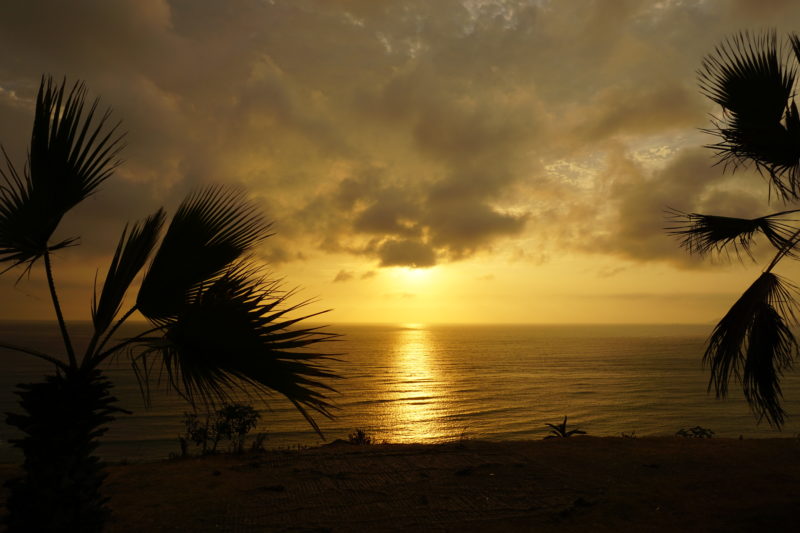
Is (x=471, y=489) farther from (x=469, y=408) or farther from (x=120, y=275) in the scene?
(x=469, y=408)

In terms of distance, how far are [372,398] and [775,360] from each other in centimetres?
4459

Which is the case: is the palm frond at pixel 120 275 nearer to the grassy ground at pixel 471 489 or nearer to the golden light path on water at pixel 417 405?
the grassy ground at pixel 471 489

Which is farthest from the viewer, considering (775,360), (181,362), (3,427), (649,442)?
(3,427)

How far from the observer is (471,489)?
7.48 metres

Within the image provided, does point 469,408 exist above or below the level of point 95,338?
below

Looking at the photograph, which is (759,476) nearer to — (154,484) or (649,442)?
(649,442)

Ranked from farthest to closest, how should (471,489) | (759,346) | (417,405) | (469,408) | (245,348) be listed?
(417,405) < (469,408) < (471,489) < (759,346) < (245,348)

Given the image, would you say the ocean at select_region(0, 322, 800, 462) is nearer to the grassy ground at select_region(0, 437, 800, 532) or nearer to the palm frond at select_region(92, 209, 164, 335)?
the grassy ground at select_region(0, 437, 800, 532)

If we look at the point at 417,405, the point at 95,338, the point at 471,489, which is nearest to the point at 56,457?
the point at 95,338

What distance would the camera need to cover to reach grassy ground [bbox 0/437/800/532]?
6.17 metres

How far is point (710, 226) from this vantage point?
6.40 meters

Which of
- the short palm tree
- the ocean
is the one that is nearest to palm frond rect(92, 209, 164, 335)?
the short palm tree

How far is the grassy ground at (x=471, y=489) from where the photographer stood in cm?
617

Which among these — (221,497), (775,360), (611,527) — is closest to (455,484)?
(611,527)
